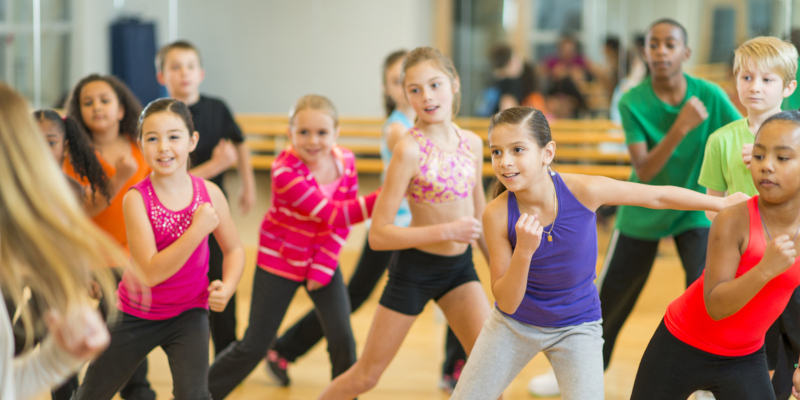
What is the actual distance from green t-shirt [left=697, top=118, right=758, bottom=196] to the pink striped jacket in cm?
111

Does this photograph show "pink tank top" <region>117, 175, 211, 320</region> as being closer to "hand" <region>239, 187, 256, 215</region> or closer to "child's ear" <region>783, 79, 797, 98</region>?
"hand" <region>239, 187, 256, 215</region>

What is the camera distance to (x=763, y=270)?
1588mm

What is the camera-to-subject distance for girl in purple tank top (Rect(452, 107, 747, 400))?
1.87 meters

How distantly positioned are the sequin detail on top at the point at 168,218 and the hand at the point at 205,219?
0.06 meters

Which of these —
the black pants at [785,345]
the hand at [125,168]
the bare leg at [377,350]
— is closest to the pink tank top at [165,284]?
the hand at [125,168]

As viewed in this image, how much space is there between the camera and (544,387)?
312 cm

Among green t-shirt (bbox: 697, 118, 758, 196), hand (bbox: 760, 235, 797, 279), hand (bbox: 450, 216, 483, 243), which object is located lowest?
hand (bbox: 450, 216, 483, 243)

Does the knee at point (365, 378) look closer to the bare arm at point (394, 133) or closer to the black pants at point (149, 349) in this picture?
the black pants at point (149, 349)

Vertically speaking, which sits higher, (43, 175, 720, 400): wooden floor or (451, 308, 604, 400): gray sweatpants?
(451, 308, 604, 400): gray sweatpants

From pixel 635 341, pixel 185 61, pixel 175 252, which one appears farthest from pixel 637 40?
pixel 175 252

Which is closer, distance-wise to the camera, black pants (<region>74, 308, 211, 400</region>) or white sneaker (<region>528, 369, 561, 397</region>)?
black pants (<region>74, 308, 211, 400</region>)

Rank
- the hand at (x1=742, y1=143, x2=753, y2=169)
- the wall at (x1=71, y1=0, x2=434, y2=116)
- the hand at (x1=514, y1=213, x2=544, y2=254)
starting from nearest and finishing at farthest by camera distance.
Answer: the hand at (x1=514, y1=213, x2=544, y2=254) → the hand at (x1=742, y1=143, x2=753, y2=169) → the wall at (x1=71, y1=0, x2=434, y2=116)

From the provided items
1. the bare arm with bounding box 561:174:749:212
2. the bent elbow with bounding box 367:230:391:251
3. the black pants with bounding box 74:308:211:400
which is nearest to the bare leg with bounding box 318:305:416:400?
the bent elbow with bounding box 367:230:391:251

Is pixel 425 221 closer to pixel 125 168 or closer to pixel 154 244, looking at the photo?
pixel 154 244
